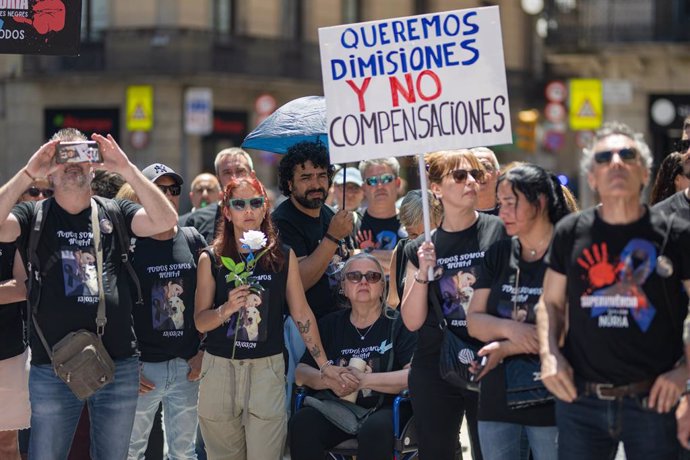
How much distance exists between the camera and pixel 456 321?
21.6 ft

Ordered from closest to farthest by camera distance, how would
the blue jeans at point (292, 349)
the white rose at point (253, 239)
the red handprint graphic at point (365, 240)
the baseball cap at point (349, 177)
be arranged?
the white rose at point (253, 239) < the blue jeans at point (292, 349) < the red handprint graphic at point (365, 240) < the baseball cap at point (349, 177)

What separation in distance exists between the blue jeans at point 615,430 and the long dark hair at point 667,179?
9.38ft

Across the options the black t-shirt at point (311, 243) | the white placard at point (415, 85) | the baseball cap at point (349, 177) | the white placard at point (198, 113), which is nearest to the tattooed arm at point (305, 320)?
the black t-shirt at point (311, 243)

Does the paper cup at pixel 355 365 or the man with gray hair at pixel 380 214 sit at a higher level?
the man with gray hair at pixel 380 214

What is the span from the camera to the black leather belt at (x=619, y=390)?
5359mm

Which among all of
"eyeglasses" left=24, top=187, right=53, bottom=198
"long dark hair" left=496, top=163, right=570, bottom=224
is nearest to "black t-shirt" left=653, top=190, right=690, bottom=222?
"long dark hair" left=496, top=163, right=570, bottom=224

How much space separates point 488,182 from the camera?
758cm

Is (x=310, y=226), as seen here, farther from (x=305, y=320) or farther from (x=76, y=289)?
(x=76, y=289)

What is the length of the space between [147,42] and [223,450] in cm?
2777

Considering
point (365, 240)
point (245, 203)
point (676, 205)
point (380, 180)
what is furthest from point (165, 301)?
point (676, 205)

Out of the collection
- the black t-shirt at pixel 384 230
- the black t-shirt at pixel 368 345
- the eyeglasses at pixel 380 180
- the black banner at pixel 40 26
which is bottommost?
the black t-shirt at pixel 368 345

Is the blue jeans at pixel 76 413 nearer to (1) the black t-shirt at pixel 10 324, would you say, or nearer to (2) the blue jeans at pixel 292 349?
(1) the black t-shirt at pixel 10 324

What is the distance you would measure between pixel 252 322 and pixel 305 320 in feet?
1.07

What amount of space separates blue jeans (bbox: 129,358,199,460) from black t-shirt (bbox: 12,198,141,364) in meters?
0.75
